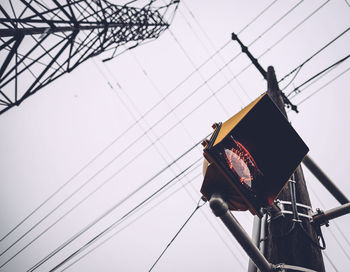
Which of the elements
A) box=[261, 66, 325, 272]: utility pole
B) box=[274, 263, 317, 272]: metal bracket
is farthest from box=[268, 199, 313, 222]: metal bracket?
box=[274, 263, 317, 272]: metal bracket

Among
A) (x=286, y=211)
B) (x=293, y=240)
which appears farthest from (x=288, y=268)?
(x=286, y=211)

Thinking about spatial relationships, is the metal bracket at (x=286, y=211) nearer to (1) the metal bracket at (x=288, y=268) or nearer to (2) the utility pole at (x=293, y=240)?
(2) the utility pole at (x=293, y=240)

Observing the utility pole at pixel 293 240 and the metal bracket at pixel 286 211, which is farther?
the metal bracket at pixel 286 211

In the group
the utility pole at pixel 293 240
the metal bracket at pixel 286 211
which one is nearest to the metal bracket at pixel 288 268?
the utility pole at pixel 293 240

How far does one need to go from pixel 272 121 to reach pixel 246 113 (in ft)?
0.84

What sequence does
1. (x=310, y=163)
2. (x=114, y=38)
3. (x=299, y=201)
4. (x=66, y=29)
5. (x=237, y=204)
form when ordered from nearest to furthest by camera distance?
(x=237, y=204) → (x=299, y=201) → (x=310, y=163) → (x=66, y=29) → (x=114, y=38)

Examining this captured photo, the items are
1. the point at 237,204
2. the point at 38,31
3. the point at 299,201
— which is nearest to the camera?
the point at 237,204

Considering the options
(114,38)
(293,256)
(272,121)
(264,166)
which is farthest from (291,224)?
(114,38)

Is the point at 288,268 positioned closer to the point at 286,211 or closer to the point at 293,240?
the point at 293,240

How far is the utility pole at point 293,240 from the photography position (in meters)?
1.62

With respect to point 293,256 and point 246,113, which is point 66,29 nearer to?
point 246,113

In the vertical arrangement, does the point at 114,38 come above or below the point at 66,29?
above

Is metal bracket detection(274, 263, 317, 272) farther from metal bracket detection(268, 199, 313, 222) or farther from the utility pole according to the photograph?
metal bracket detection(268, 199, 313, 222)

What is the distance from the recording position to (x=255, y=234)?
2.16m
